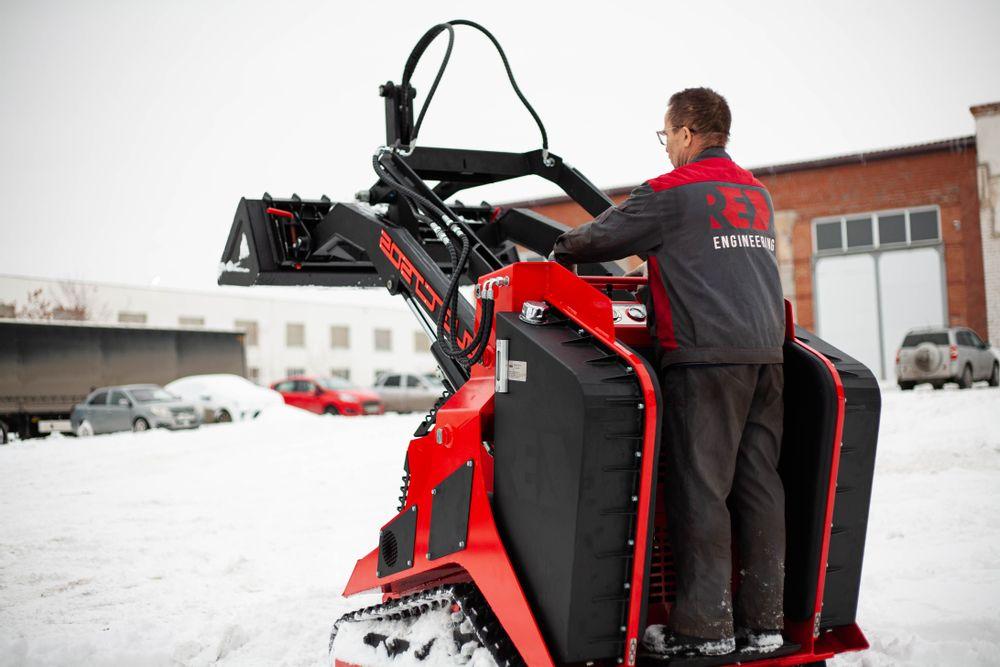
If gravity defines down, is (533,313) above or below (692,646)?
above

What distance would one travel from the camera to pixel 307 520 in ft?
26.5

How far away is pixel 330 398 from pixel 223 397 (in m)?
3.10

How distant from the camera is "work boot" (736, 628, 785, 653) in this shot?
273cm

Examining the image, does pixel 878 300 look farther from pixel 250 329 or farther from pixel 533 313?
pixel 250 329

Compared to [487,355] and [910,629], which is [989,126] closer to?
[910,629]

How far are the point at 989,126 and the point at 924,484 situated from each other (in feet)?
63.5

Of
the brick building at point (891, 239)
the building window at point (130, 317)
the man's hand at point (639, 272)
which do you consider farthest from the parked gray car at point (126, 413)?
the building window at point (130, 317)

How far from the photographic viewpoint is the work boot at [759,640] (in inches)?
107

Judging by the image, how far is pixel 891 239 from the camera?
25.1 m

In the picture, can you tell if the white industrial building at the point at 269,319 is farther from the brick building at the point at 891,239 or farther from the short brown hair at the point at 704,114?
the short brown hair at the point at 704,114

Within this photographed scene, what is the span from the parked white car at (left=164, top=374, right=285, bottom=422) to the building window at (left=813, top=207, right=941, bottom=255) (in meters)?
16.2

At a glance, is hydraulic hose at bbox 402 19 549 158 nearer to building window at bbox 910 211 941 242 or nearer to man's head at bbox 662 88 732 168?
man's head at bbox 662 88 732 168

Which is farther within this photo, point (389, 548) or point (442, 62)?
point (442, 62)

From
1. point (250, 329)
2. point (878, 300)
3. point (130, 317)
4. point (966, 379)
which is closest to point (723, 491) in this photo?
point (966, 379)
